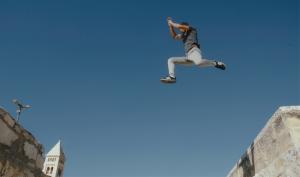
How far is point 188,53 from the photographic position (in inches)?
213

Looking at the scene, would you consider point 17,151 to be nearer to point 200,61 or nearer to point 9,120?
point 9,120

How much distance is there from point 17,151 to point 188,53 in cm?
335

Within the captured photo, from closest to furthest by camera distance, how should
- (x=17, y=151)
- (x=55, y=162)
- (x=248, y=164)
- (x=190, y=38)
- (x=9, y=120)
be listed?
1. (x=248, y=164)
2. (x=9, y=120)
3. (x=17, y=151)
4. (x=190, y=38)
5. (x=55, y=162)

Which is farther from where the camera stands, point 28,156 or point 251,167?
Answer: point 28,156

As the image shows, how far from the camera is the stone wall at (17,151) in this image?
4.32 meters

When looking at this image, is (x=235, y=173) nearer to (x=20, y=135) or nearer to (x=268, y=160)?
(x=268, y=160)

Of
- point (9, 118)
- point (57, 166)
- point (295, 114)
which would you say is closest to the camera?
point (295, 114)

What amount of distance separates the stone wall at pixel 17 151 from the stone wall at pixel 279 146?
11.6 ft

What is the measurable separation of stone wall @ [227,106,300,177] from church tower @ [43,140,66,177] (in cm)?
7532

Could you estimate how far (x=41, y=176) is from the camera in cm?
559

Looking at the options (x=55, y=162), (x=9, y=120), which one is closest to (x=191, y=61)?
(x=9, y=120)

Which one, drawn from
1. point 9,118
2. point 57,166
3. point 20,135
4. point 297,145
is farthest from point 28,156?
point 57,166

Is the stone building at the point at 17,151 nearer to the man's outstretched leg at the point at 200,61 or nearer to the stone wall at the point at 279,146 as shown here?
the man's outstretched leg at the point at 200,61

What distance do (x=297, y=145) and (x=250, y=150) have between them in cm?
131
